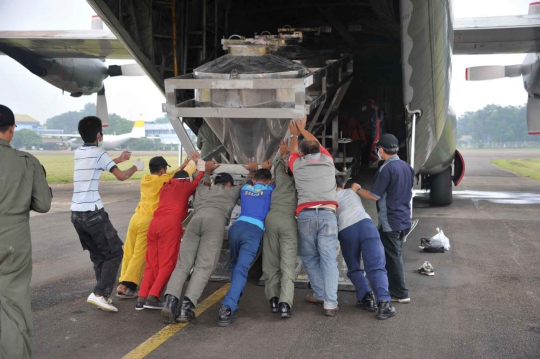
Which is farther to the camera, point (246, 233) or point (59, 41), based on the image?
point (59, 41)

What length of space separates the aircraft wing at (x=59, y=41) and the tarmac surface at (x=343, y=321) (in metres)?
7.94

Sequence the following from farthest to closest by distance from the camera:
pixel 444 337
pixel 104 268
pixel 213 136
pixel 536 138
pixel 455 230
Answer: pixel 536 138 → pixel 455 230 → pixel 213 136 → pixel 104 268 → pixel 444 337

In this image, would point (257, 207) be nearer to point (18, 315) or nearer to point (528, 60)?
point (18, 315)

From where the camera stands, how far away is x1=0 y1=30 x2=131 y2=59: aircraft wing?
1538 cm

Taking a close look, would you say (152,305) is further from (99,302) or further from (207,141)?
(207,141)

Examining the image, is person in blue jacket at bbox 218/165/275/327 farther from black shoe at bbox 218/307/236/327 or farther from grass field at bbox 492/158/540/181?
grass field at bbox 492/158/540/181

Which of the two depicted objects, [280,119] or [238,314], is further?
[280,119]

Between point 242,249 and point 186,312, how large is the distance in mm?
774

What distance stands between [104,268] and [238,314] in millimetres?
1302

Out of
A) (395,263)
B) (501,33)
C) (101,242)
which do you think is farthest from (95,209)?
(501,33)

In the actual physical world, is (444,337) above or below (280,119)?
below

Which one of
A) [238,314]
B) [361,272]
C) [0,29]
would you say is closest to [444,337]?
[361,272]

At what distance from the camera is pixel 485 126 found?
104m

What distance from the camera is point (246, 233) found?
5.87 m
